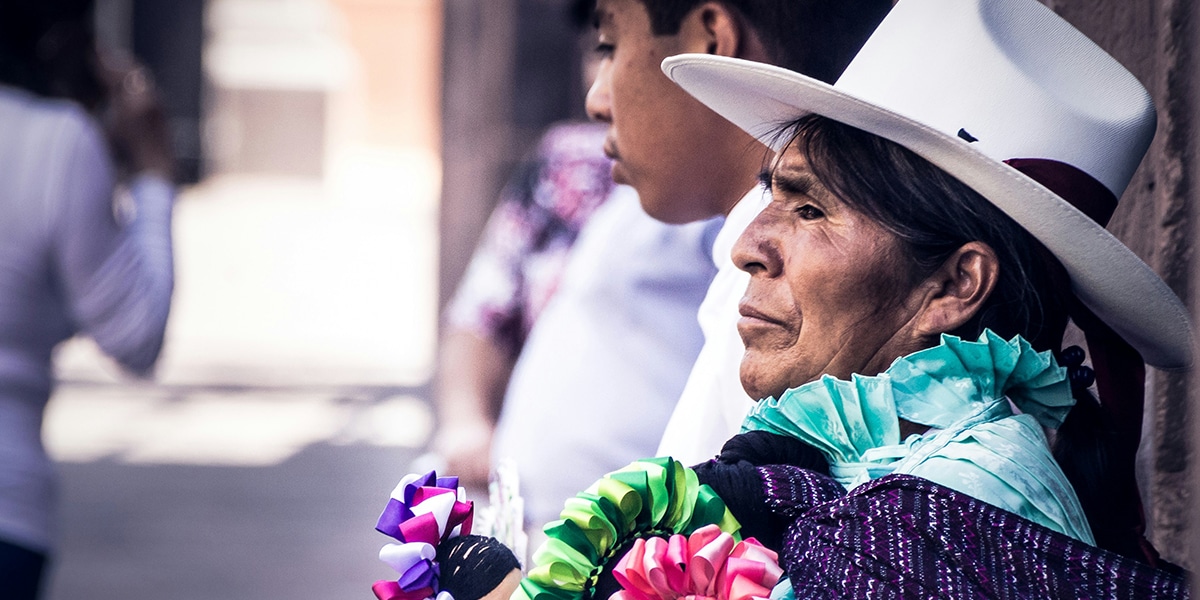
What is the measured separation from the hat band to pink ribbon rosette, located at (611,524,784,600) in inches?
21.1

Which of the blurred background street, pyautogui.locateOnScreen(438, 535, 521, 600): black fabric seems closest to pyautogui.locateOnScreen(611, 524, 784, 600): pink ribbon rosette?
pyautogui.locateOnScreen(438, 535, 521, 600): black fabric

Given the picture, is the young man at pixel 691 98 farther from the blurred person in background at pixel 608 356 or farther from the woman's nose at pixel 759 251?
the blurred person in background at pixel 608 356

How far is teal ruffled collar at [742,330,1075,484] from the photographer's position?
56.8 inches

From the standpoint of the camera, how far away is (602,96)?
2.09 m

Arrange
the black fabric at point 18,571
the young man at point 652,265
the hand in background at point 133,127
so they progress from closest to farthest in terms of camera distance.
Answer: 1. the young man at point 652,265
2. the black fabric at point 18,571
3. the hand in background at point 133,127

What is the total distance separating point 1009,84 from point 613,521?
2.21 ft

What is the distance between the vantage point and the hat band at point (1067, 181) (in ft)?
4.91

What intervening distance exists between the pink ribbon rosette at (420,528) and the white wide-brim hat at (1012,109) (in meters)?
0.59

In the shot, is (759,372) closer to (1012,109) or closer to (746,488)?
(746,488)

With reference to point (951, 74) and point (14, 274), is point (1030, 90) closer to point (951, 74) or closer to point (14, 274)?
point (951, 74)

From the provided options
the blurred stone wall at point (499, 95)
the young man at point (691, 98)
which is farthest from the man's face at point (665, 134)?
the blurred stone wall at point (499, 95)

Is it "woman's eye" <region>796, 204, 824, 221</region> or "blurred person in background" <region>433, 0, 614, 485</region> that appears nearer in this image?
"woman's eye" <region>796, 204, 824, 221</region>

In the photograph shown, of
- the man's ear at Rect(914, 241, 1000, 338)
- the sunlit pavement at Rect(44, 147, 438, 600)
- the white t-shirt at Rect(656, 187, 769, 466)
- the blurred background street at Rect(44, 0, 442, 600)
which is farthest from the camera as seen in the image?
the blurred background street at Rect(44, 0, 442, 600)

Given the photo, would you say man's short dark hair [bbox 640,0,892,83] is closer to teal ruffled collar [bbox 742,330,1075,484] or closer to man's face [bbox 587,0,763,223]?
man's face [bbox 587,0,763,223]
